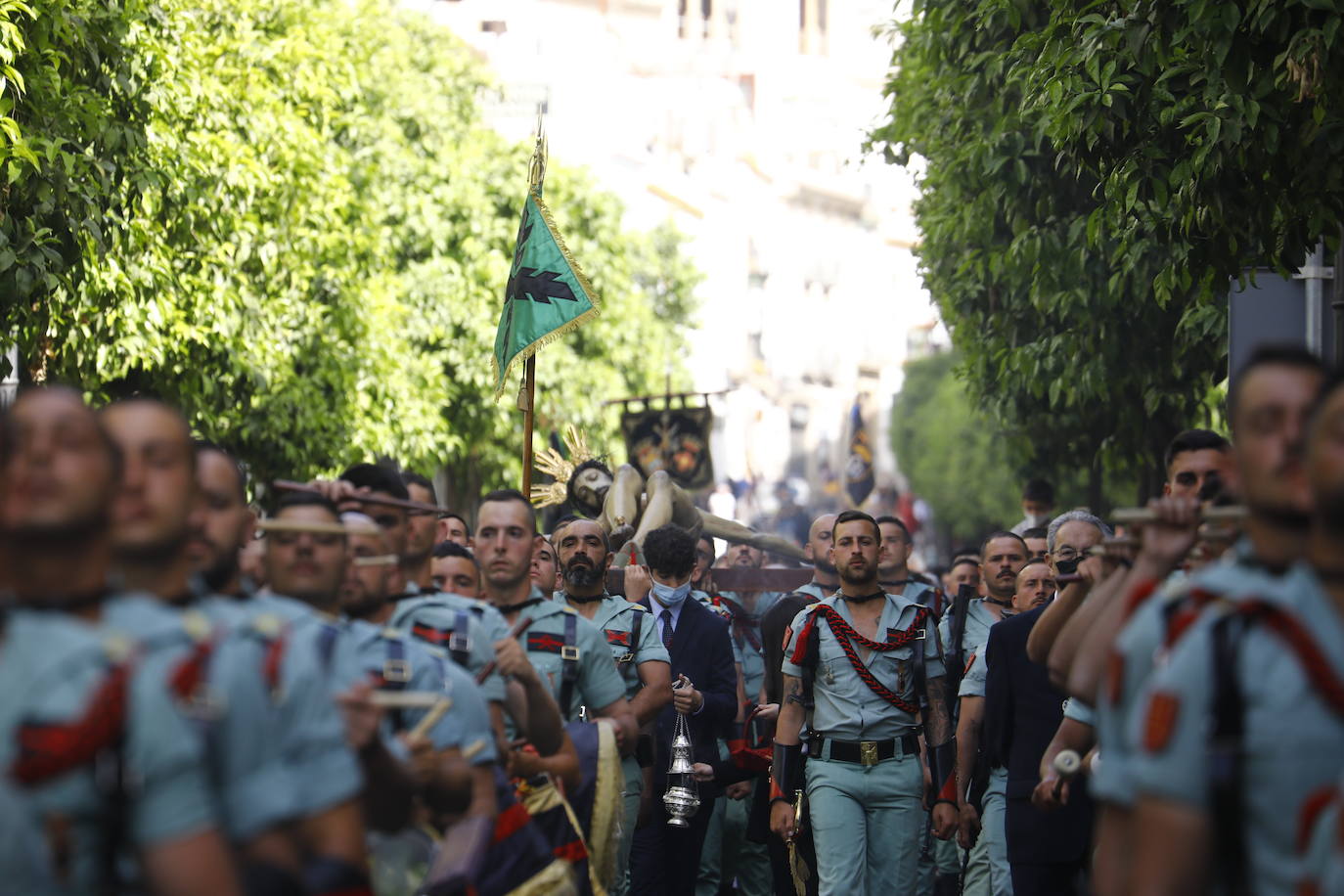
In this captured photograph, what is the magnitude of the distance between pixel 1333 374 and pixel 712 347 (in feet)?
277

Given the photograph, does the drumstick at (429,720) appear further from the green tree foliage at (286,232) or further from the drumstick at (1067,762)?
the green tree foliage at (286,232)

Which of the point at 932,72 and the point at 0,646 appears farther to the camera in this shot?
the point at 932,72

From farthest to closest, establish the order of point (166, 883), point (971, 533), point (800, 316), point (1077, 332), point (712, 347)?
point (800, 316)
point (712, 347)
point (971, 533)
point (1077, 332)
point (166, 883)

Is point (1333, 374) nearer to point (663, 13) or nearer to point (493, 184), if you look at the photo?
point (493, 184)

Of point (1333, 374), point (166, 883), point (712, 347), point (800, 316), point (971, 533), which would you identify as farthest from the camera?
point (800, 316)

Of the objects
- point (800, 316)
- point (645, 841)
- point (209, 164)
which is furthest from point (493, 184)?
point (800, 316)

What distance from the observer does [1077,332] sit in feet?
57.5

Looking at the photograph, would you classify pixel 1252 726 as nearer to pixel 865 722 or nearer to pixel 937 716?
pixel 865 722

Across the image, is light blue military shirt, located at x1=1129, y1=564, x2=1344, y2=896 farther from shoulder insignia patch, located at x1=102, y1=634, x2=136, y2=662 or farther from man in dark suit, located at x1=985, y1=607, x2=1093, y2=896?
man in dark suit, located at x1=985, y1=607, x2=1093, y2=896

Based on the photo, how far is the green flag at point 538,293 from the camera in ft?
40.9

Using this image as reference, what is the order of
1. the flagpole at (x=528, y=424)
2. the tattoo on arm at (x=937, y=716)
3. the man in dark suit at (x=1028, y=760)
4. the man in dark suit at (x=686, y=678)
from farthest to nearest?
1. the flagpole at (x=528, y=424)
2. the man in dark suit at (x=686, y=678)
3. the tattoo on arm at (x=937, y=716)
4. the man in dark suit at (x=1028, y=760)

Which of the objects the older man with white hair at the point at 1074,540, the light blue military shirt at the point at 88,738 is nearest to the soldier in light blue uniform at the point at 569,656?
the older man with white hair at the point at 1074,540

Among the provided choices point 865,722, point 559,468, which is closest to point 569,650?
point 865,722

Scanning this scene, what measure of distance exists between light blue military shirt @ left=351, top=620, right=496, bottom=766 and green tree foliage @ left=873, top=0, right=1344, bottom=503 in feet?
16.1
